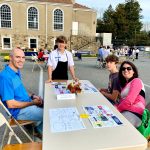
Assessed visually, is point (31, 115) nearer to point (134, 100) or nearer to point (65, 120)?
point (65, 120)

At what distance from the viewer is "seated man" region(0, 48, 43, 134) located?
3.33 meters

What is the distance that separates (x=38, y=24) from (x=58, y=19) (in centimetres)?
338

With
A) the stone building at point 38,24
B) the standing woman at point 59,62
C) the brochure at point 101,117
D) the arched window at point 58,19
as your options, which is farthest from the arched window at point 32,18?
the brochure at point 101,117

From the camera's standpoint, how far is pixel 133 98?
134 inches

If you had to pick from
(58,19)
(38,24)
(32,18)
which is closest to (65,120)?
(38,24)

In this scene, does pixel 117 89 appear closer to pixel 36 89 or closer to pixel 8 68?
pixel 8 68

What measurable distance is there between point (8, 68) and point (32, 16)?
3521cm

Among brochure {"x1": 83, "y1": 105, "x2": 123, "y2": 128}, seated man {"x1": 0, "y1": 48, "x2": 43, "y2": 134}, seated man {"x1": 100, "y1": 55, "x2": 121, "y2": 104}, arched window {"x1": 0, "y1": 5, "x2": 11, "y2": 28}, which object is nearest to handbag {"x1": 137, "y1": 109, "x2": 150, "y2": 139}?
brochure {"x1": 83, "y1": 105, "x2": 123, "y2": 128}

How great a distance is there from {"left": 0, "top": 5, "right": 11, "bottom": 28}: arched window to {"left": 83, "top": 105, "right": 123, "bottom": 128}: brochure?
116 ft

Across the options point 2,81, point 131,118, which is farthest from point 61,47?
point 131,118

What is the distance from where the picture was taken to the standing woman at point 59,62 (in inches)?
209

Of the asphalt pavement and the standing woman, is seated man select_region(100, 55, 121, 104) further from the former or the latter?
the asphalt pavement

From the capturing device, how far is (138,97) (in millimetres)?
3490

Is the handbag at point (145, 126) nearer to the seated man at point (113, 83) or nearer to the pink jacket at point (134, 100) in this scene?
the pink jacket at point (134, 100)
